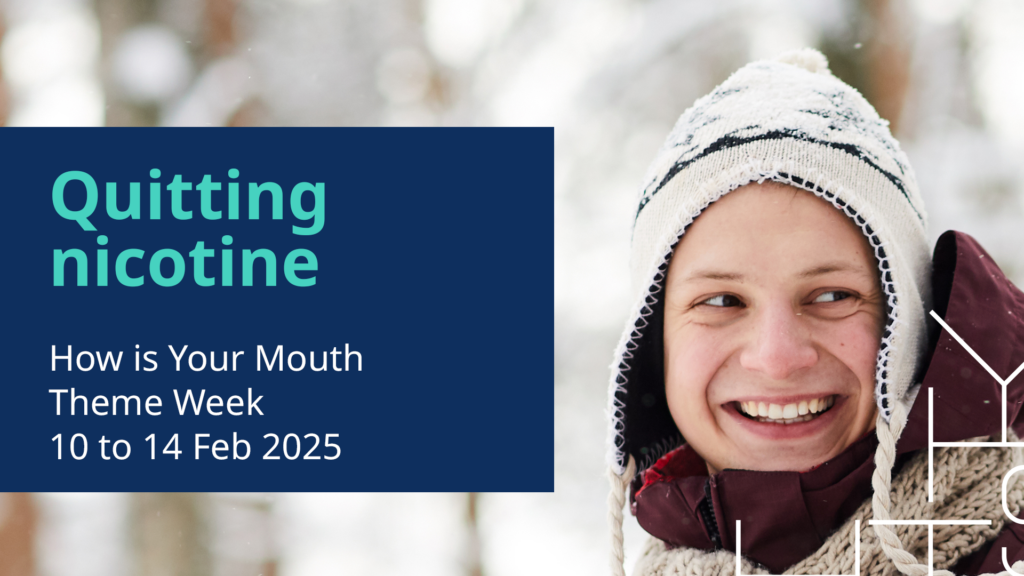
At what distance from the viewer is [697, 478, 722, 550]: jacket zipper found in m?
1.42

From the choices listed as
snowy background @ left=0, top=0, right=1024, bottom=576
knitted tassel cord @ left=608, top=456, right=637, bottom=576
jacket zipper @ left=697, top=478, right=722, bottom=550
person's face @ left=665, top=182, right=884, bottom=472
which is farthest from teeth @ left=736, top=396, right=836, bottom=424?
snowy background @ left=0, top=0, right=1024, bottom=576

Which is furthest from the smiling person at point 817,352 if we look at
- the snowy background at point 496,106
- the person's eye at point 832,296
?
the snowy background at point 496,106

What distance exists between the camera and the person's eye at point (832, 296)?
1.39m

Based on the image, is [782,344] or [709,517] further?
[709,517]

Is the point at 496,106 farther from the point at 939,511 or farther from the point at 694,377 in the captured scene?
the point at 939,511

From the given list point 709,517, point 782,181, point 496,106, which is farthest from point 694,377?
point 496,106

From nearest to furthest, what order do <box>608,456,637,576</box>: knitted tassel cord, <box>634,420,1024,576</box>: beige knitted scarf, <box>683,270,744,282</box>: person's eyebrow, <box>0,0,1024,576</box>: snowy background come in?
<box>634,420,1024,576</box>: beige knitted scarf → <box>683,270,744,282</box>: person's eyebrow → <box>608,456,637,576</box>: knitted tassel cord → <box>0,0,1024,576</box>: snowy background

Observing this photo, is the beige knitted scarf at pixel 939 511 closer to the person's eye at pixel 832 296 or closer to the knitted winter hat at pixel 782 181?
the knitted winter hat at pixel 782 181

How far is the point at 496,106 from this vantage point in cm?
475

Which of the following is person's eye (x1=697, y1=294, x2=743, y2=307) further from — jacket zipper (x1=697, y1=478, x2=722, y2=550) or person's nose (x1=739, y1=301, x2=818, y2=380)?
jacket zipper (x1=697, y1=478, x2=722, y2=550)

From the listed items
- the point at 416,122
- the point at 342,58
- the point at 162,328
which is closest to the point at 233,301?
the point at 162,328

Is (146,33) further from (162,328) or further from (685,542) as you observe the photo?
(685,542)

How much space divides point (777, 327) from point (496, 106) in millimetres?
3633

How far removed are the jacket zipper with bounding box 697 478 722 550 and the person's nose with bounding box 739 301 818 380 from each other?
23cm
